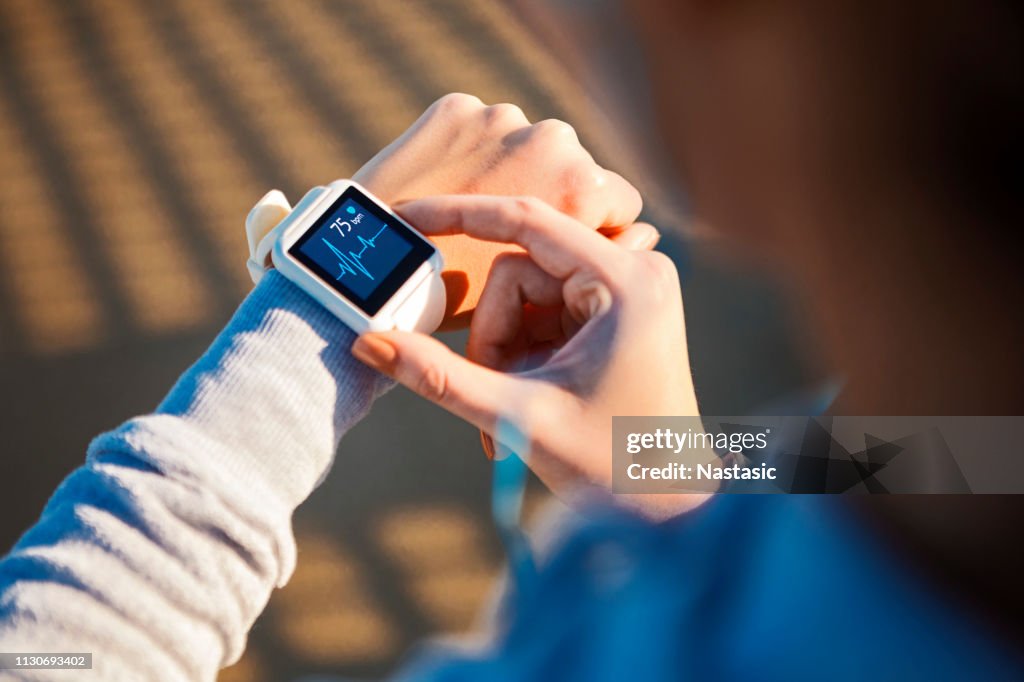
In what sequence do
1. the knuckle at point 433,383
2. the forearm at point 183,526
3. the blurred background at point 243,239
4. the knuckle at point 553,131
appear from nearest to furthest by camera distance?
the forearm at point 183,526 → the knuckle at point 433,383 → the knuckle at point 553,131 → the blurred background at point 243,239

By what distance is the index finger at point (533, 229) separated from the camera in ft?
2.31

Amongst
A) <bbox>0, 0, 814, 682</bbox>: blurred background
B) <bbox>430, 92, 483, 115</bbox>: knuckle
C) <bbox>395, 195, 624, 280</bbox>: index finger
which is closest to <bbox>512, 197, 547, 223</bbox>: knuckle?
<bbox>395, 195, 624, 280</bbox>: index finger

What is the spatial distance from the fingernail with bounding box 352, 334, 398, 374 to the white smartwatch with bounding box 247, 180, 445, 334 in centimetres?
3

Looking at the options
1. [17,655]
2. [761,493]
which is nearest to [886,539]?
[761,493]

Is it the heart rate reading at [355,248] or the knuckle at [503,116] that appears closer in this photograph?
the heart rate reading at [355,248]

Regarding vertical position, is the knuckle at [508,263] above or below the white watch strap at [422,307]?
above

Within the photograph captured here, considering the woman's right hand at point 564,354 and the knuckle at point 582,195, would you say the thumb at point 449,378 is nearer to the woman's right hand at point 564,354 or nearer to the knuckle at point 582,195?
the woman's right hand at point 564,354

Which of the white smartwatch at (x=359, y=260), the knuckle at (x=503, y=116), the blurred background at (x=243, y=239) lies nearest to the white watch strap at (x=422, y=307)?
the white smartwatch at (x=359, y=260)

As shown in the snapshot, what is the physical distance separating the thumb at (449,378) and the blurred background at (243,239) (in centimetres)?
50

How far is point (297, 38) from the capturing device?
162 cm

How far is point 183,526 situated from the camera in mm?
573

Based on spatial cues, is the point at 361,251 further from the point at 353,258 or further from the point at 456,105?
the point at 456,105

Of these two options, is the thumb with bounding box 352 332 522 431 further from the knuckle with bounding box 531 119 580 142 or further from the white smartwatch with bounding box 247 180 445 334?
the knuckle with bounding box 531 119 580 142

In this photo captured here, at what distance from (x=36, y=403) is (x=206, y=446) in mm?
816
